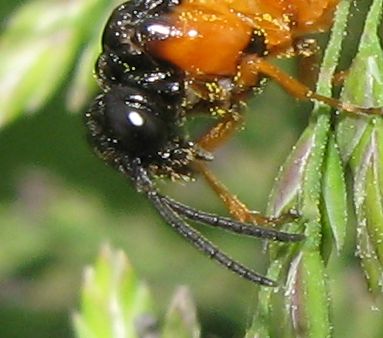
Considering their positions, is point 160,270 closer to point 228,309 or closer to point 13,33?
point 228,309

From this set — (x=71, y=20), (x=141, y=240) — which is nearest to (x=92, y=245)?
(x=141, y=240)

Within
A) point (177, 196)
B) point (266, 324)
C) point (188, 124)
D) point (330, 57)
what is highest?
point (330, 57)

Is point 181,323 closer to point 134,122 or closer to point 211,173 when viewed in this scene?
point 211,173

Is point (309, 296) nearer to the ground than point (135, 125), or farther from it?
nearer to the ground

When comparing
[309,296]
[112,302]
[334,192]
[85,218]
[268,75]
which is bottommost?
[85,218]

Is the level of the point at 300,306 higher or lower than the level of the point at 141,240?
higher

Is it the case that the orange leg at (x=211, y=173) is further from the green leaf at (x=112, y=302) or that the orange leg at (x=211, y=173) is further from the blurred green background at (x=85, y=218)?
the blurred green background at (x=85, y=218)

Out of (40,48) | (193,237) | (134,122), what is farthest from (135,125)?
(40,48)

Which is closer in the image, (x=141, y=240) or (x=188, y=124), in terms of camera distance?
(x=188, y=124)
